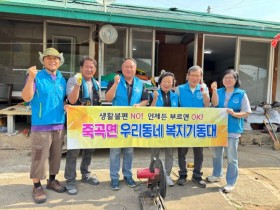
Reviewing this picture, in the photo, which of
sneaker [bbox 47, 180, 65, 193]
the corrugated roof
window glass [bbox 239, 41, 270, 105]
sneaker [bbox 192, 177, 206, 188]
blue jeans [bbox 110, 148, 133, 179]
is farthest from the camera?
window glass [bbox 239, 41, 270, 105]

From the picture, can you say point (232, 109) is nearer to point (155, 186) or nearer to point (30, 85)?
point (155, 186)

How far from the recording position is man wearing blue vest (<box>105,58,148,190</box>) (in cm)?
361

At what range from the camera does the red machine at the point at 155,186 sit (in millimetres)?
3033

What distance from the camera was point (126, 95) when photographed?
3.70 meters

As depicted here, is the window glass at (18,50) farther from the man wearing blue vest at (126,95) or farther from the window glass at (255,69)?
the window glass at (255,69)

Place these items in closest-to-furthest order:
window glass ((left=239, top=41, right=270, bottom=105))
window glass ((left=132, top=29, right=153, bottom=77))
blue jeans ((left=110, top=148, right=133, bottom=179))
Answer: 1. blue jeans ((left=110, top=148, right=133, bottom=179))
2. window glass ((left=132, top=29, right=153, bottom=77))
3. window glass ((left=239, top=41, right=270, bottom=105))

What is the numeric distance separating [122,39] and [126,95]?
3.97m

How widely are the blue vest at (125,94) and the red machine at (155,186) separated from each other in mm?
905

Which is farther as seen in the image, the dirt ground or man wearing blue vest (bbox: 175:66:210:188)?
man wearing blue vest (bbox: 175:66:210:188)

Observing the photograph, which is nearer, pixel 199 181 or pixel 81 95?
pixel 81 95

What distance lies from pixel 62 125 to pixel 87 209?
1060 mm

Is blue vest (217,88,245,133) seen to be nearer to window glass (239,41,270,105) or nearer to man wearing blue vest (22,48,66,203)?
man wearing blue vest (22,48,66,203)

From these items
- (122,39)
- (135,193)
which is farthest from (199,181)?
(122,39)

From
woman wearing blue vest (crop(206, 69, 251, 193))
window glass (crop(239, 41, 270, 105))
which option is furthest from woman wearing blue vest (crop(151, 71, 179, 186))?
window glass (crop(239, 41, 270, 105))
